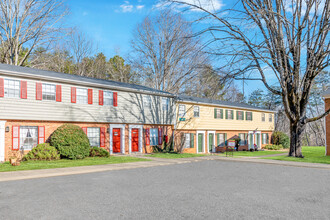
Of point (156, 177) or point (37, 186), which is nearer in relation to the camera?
point (37, 186)

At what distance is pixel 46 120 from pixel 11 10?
19.2 metres

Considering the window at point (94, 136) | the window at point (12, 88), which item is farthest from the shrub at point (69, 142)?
the window at point (12, 88)

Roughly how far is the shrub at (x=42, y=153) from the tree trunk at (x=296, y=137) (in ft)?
54.7

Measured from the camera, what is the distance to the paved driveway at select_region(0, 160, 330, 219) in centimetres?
591

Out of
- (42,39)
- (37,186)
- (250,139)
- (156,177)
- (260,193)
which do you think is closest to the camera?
(260,193)

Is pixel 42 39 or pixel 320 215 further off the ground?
pixel 42 39

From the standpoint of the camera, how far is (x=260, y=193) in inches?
319

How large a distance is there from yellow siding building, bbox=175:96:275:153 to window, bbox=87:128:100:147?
8.78 metres

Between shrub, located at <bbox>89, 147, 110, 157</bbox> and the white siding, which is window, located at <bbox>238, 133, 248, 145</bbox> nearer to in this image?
the white siding

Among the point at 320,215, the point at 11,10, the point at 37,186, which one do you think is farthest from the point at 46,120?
the point at 11,10

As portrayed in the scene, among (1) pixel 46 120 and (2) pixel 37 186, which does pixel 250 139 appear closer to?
(1) pixel 46 120

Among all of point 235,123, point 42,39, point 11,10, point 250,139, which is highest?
point 11,10

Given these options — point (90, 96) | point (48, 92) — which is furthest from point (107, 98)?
point (48, 92)

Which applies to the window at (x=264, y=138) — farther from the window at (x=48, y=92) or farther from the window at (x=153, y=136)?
the window at (x=48, y=92)
